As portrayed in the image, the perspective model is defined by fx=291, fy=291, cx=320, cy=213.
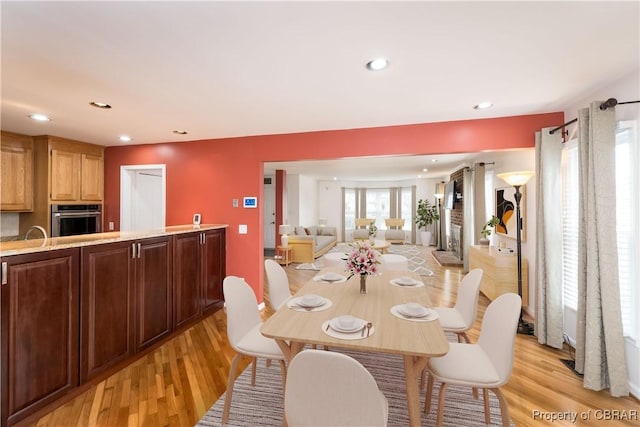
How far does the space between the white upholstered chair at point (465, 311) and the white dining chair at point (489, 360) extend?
356 mm

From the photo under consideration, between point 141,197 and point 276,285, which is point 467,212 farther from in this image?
point 141,197

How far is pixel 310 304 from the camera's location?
1958mm

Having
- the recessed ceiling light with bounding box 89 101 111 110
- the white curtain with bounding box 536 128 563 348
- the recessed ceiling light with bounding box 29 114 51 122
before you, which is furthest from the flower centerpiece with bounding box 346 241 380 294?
the recessed ceiling light with bounding box 29 114 51 122

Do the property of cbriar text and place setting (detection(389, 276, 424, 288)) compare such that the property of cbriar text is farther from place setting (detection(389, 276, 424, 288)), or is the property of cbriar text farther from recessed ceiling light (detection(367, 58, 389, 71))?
recessed ceiling light (detection(367, 58, 389, 71))

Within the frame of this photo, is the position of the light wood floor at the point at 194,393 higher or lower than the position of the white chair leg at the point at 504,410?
lower

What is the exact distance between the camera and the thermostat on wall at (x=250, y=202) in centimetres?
412

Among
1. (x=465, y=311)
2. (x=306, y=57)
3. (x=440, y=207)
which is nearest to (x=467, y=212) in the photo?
(x=440, y=207)

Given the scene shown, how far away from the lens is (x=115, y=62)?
6.62ft

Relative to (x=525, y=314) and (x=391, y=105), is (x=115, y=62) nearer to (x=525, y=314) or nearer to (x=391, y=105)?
(x=391, y=105)

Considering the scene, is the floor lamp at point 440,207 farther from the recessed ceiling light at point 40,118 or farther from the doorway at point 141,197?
the recessed ceiling light at point 40,118

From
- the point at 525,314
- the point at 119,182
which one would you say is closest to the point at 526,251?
the point at 525,314

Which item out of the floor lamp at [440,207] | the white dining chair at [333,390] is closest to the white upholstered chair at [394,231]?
the floor lamp at [440,207]

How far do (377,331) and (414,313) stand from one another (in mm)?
345

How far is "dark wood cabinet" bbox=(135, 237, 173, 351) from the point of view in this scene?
9.08 feet
